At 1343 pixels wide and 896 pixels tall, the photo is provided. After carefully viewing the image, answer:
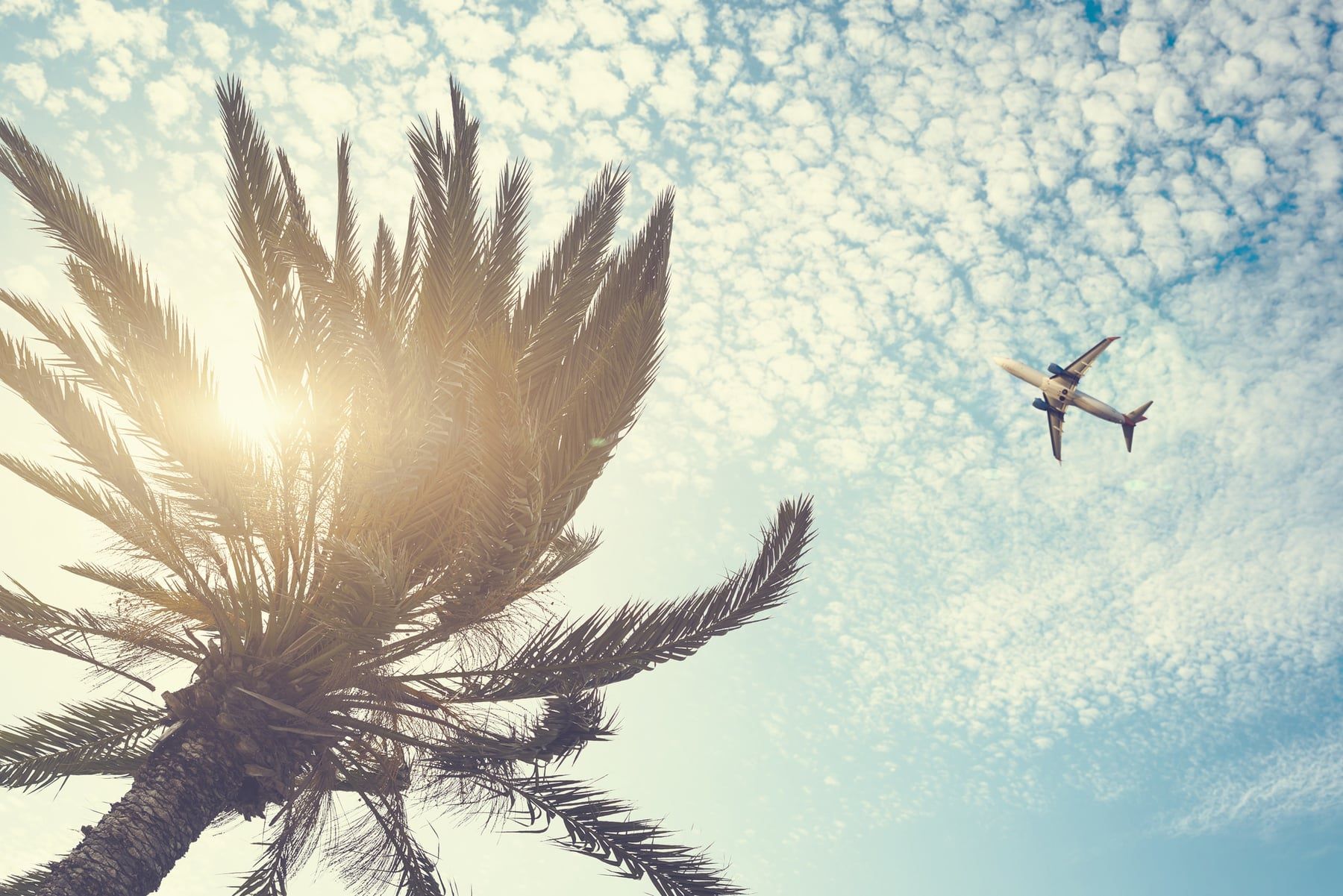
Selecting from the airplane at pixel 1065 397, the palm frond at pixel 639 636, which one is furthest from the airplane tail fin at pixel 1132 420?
the palm frond at pixel 639 636

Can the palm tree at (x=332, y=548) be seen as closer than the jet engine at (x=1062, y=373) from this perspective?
Yes

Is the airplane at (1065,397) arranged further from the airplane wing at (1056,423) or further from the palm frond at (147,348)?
the palm frond at (147,348)

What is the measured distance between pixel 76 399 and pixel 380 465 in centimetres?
229

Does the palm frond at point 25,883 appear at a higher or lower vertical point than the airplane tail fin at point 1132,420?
lower

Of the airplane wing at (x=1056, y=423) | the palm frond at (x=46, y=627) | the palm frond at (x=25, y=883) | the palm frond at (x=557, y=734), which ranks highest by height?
the airplane wing at (x=1056, y=423)

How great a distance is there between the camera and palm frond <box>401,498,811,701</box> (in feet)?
17.4

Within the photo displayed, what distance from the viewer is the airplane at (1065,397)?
18.7m

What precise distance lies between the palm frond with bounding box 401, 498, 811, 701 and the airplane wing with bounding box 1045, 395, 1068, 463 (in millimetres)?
16218

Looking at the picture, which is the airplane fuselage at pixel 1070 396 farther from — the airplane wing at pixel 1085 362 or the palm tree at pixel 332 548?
the palm tree at pixel 332 548

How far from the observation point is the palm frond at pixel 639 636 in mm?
5305

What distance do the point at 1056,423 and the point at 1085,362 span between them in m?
1.86

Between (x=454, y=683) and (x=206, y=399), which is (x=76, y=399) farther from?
(x=454, y=683)

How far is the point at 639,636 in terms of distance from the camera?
541 centimetres

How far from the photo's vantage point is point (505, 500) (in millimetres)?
4719
